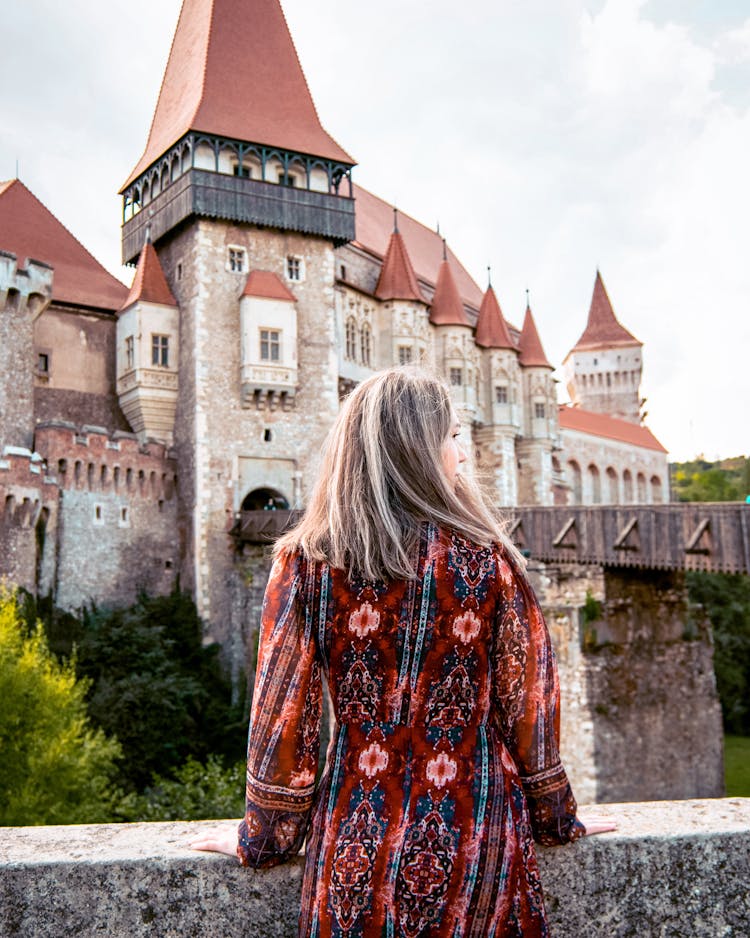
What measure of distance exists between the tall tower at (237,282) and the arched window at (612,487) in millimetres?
32858

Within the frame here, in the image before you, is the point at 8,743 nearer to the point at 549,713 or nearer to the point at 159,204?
the point at 549,713

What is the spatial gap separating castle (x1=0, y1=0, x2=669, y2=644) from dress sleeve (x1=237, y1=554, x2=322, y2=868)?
19.7 m

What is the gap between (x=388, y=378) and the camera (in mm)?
2016

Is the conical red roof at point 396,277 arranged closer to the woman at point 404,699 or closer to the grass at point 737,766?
the grass at point 737,766

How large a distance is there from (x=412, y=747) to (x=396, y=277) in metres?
30.1

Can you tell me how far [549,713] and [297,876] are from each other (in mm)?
726

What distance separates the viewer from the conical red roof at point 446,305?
33.1 m

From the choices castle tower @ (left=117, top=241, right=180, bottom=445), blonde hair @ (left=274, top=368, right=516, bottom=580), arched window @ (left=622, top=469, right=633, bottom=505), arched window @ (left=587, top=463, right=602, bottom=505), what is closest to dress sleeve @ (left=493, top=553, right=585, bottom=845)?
blonde hair @ (left=274, top=368, right=516, bottom=580)

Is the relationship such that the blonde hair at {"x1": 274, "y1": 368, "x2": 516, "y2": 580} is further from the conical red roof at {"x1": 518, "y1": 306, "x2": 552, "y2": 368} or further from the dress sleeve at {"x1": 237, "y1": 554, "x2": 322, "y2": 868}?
the conical red roof at {"x1": 518, "y1": 306, "x2": 552, "y2": 368}

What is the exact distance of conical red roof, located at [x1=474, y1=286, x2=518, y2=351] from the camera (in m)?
35.6

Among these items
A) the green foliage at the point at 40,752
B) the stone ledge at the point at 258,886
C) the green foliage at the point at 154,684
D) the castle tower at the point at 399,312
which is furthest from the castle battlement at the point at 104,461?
the stone ledge at the point at 258,886

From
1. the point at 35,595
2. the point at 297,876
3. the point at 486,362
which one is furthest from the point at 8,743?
the point at 486,362

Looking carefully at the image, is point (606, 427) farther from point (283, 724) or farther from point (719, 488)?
point (283, 724)

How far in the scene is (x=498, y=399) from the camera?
3528 cm
